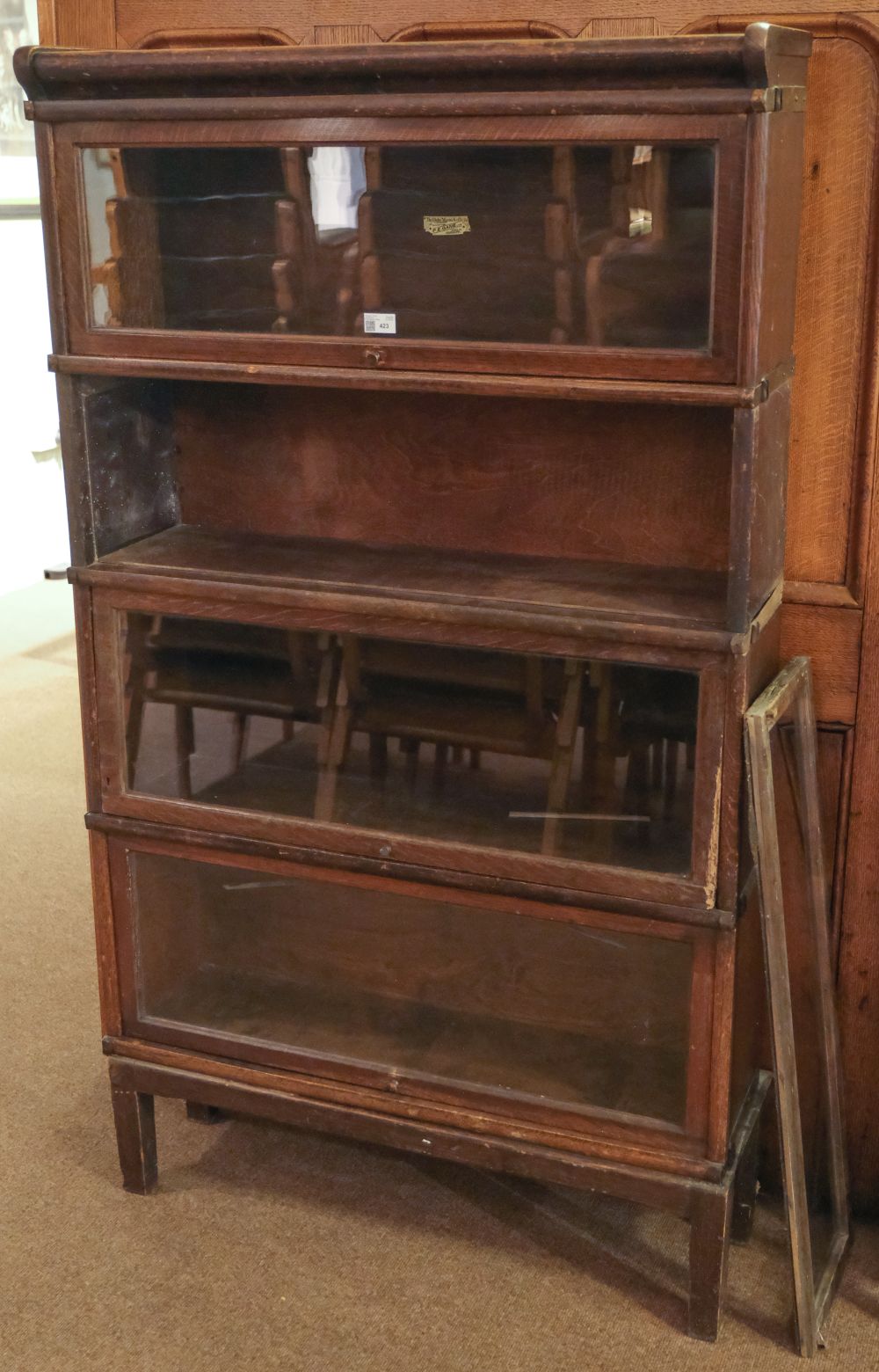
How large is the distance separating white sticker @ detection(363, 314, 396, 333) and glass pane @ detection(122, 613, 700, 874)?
0.43 m

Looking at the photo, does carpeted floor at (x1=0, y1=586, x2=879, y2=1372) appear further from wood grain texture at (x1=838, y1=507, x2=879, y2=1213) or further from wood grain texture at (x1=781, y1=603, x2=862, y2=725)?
wood grain texture at (x1=781, y1=603, x2=862, y2=725)

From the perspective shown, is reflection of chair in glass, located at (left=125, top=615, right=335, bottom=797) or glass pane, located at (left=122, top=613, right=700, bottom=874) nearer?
glass pane, located at (left=122, top=613, right=700, bottom=874)

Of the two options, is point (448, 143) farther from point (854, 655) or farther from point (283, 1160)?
point (283, 1160)

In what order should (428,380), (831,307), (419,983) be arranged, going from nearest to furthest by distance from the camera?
(428,380), (831,307), (419,983)

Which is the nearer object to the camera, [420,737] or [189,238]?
[189,238]

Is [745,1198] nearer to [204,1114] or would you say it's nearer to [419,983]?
[419,983]

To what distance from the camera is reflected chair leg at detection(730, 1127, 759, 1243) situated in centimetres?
220

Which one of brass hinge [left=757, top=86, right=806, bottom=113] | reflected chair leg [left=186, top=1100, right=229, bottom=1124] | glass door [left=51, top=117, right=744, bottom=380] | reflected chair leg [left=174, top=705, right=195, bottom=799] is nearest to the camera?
brass hinge [left=757, top=86, right=806, bottom=113]

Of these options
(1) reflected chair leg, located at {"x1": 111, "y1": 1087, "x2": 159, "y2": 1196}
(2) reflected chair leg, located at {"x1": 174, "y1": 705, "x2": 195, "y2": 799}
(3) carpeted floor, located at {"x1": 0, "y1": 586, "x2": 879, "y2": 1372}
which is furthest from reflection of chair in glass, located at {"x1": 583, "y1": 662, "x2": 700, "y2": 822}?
(1) reflected chair leg, located at {"x1": 111, "y1": 1087, "x2": 159, "y2": 1196}

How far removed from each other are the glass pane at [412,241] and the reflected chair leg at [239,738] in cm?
58

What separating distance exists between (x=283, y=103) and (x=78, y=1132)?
67.2 inches

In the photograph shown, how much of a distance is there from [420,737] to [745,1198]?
86 centimetres

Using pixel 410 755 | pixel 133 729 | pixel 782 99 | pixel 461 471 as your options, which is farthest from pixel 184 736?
pixel 782 99

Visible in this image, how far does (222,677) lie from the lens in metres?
2.17
